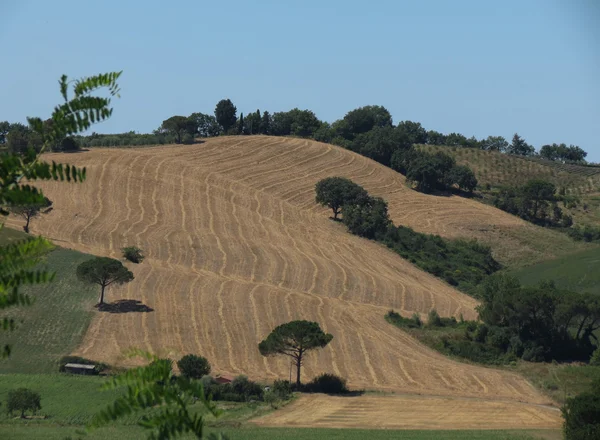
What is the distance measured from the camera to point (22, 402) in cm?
4378

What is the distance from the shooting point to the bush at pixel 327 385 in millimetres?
57222

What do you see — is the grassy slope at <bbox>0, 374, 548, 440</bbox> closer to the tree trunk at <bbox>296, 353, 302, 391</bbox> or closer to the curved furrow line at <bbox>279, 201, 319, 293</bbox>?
the tree trunk at <bbox>296, 353, 302, 391</bbox>

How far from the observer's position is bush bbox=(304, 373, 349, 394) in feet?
188

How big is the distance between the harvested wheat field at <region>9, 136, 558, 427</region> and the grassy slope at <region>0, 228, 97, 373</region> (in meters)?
1.60

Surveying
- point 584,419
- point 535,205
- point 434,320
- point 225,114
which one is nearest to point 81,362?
point 584,419

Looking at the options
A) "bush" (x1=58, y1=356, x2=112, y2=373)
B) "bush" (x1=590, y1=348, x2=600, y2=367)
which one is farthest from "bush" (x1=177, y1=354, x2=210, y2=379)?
"bush" (x1=590, y1=348, x2=600, y2=367)

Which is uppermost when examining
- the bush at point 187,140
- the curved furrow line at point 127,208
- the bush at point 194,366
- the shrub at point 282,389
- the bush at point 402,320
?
the bush at point 187,140

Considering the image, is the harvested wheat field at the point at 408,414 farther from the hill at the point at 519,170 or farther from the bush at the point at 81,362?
the hill at the point at 519,170

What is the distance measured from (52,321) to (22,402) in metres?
20.8

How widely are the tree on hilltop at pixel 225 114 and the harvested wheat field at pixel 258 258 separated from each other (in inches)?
570

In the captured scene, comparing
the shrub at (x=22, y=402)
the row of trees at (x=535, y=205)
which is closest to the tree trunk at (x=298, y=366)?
the shrub at (x=22, y=402)

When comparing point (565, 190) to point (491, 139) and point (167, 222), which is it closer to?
point (491, 139)

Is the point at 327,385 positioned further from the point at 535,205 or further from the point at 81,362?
the point at 535,205

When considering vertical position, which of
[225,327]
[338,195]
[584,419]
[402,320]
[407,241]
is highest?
[338,195]
